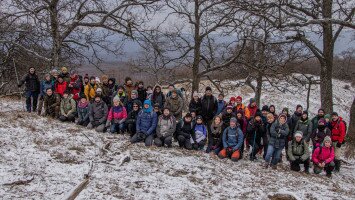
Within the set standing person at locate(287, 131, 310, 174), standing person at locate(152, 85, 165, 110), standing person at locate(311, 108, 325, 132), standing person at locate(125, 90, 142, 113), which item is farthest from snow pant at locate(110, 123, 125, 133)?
standing person at locate(311, 108, 325, 132)

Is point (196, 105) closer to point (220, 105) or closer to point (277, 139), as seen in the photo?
point (220, 105)

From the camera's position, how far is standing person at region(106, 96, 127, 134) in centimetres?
1107

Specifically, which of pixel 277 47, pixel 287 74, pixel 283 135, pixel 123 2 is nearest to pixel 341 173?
pixel 283 135

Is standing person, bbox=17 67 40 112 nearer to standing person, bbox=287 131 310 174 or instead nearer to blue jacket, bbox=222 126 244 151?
blue jacket, bbox=222 126 244 151

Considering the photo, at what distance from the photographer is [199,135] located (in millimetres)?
10727

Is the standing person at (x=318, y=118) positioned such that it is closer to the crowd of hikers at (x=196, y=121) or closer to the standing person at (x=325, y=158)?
the crowd of hikers at (x=196, y=121)

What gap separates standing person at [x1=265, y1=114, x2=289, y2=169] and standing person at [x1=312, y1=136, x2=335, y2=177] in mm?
973

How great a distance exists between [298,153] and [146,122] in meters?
4.36

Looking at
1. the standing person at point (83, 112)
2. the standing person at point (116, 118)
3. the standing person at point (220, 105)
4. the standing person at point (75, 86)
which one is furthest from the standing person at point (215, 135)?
the standing person at point (75, 86)

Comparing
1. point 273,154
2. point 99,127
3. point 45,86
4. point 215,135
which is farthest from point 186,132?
point 45,86

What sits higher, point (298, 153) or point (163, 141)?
point (163, 141)

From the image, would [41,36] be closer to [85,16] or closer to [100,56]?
[85,16]

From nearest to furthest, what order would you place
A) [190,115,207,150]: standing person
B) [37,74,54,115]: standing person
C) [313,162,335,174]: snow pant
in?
[313,162,335,174]: snow pant, [190,115,207,150]: standing person, [37,74,54,115]: standing person

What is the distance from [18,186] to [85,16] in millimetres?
11233
